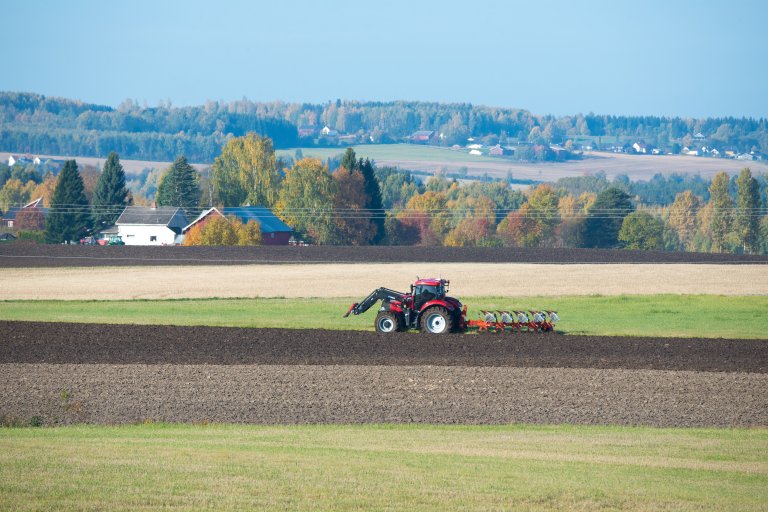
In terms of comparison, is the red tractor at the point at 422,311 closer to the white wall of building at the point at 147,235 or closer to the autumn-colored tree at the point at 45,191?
the white wall of building at the point at 147,235

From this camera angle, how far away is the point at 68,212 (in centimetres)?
10725

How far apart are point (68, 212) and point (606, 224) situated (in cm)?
5708

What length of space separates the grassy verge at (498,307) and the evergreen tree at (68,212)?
62.5 meters

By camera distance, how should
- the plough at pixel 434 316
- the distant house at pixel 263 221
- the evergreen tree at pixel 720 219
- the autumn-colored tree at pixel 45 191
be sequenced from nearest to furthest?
the plough at pixel 434 316 → the distant house at pixel 263 221 → the evergreen tree at pixel 720 219 → the autumn-colored tree at pixel 45 191

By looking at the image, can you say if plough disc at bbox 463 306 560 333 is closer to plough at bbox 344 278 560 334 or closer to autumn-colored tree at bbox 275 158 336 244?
plough at bbox 344 278 560 334

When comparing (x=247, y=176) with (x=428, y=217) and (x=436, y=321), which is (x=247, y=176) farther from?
(x=436, y=321)

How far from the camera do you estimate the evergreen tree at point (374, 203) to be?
372 feet

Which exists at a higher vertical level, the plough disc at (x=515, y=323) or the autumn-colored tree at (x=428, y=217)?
the plough disc at (x=515, y=323)

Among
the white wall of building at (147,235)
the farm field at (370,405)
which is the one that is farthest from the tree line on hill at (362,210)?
the farm field at (370,405)

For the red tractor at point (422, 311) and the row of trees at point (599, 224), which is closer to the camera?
the red tractor at point (422, 311)

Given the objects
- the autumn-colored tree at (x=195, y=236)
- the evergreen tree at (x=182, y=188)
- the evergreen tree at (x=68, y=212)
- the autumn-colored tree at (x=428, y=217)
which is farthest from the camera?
the autumn-colored tree at (x=428, y=217)

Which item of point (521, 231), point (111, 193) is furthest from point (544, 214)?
point (111, 193)

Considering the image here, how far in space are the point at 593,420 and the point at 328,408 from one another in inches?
213

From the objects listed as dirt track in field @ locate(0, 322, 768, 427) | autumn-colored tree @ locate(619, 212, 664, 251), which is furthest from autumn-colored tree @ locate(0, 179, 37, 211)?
dirt track in field @ locate(0, 322, 768, 427)
